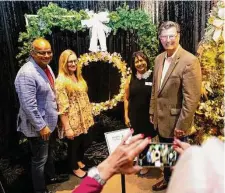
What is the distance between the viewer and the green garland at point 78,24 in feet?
9.60

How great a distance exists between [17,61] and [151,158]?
202 cm

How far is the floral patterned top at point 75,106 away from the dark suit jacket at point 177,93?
27.5 inches

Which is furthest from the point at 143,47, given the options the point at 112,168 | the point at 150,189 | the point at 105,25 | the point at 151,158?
the point at 112,168

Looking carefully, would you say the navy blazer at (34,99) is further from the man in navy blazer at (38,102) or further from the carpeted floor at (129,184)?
the carpeted floor at (129,184)

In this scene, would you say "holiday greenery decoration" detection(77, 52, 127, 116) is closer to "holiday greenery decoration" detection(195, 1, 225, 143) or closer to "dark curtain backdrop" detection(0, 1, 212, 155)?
"dark curtain backdrop" detection(0, 1, 212, 155)

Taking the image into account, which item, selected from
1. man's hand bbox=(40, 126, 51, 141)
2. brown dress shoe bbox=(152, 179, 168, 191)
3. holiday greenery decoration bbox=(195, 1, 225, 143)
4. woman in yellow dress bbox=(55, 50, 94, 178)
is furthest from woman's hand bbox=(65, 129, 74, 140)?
holiday greenery decoration bbox=(195, 1, 225, 143)

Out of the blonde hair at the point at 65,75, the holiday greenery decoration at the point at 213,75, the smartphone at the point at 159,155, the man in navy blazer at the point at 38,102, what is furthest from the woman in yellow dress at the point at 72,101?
the smartphone at the point at 159,155

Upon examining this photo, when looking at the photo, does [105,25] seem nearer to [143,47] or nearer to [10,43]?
[143,47]

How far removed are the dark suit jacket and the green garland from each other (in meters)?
0.69

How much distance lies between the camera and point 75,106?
9.61 feet

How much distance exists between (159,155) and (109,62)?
6.79 feet

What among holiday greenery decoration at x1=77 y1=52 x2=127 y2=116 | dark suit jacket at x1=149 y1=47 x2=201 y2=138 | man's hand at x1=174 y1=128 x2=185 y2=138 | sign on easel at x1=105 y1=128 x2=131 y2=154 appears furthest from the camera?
holiday greenery decoration at x1=77 y1=52 x2=127 y2=116

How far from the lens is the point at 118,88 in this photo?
3492mm

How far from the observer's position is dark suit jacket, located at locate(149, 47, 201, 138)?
7.82 feet
